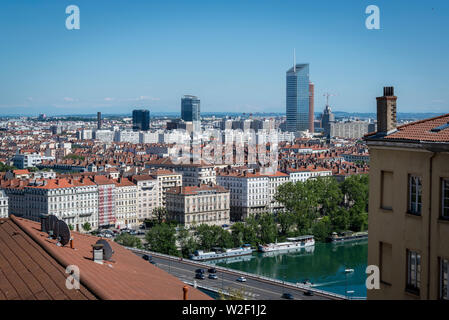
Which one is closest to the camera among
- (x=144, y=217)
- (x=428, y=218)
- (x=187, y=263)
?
(x=428, y=218)

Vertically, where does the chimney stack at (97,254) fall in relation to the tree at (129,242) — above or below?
above

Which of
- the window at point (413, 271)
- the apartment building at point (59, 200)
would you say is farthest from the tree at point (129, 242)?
the window at point (413, 271)

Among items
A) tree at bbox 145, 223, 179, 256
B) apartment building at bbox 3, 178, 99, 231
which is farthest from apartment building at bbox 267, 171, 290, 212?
tree at bbox 145, 223, 179, 256

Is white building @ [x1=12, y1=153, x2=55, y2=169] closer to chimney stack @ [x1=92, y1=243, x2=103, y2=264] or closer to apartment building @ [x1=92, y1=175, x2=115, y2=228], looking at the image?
apartment building @ [x1=92, y1=175, x2=115, y2=228]

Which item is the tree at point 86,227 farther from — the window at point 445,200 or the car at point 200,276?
the window at point 445,200
